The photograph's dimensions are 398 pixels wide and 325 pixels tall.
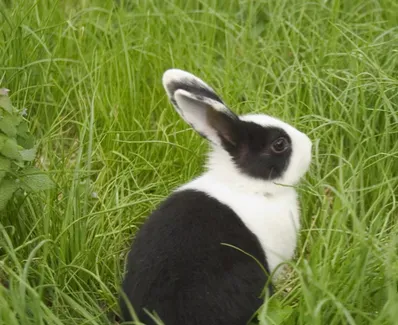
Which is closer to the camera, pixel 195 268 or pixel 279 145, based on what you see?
pixel 195 268

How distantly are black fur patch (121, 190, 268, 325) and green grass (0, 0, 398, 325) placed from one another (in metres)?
0.14

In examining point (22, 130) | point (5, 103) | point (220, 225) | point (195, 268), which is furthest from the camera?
point (22, 130)

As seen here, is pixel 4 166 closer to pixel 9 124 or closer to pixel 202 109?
pixel 9 124

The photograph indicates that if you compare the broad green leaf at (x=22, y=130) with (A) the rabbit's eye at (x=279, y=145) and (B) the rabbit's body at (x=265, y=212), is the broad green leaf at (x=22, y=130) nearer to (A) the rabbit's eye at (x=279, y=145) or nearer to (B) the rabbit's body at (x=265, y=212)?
(B) the rabbit's body at (x=265, y=212)

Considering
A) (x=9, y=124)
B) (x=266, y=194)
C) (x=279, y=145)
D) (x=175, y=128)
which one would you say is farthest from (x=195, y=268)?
Answer: (x=175, y=128)

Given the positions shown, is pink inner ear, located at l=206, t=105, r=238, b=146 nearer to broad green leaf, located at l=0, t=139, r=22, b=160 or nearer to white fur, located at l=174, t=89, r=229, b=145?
white fur, located at l=174, t=89, r=229, b=145

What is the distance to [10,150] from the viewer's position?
10.1 ft

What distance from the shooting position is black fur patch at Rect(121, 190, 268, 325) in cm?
271

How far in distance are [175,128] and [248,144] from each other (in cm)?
69

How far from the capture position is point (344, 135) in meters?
3.68

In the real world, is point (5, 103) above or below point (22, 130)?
above

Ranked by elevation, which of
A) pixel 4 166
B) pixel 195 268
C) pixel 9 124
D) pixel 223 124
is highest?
pixel 223 124

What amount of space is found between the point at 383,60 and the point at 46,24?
1.56m

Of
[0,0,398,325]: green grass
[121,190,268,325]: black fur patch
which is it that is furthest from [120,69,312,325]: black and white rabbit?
[0,0,398,325]: green grass
